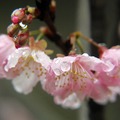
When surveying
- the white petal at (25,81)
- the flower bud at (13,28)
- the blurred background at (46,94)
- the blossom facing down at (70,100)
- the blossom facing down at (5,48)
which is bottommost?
the blurred background at (46,94)

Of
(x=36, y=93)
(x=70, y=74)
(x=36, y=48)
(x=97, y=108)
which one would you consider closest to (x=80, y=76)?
(x=70, y=74)

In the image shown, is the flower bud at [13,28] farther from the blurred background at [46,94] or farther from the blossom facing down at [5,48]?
the blurred background at [46,94]

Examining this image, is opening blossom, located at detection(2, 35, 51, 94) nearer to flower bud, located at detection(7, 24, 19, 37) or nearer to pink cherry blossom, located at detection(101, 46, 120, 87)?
flower bud, located at detection(7, 24, 19, 37)

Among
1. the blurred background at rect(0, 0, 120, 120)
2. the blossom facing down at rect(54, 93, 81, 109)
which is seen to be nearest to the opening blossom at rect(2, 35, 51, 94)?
the blossom facing down at rect(54, 93, 81, 109)

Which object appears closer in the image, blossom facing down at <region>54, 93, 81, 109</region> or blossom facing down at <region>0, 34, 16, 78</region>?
blossom facing down at <region>0, 34, 16, 78</region>

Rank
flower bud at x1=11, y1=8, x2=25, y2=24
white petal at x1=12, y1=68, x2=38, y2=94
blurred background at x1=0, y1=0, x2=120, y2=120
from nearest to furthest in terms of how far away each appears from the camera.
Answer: flower bud at x1=11, y1=8, x2=25, y2=24 < white petal at x1=12, y1=68, x2=38, y2=94 < blurred background at x1=0, y1=0, x2=120, y2=120

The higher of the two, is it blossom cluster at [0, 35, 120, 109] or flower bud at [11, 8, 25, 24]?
flower bud at [11, 8, 25, 24]

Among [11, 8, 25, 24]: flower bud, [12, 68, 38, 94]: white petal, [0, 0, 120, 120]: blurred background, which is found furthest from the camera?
[0, 0, 120, 120]: blurred background

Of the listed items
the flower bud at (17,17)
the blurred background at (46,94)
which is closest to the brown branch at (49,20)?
the flower bud at (17,17)
